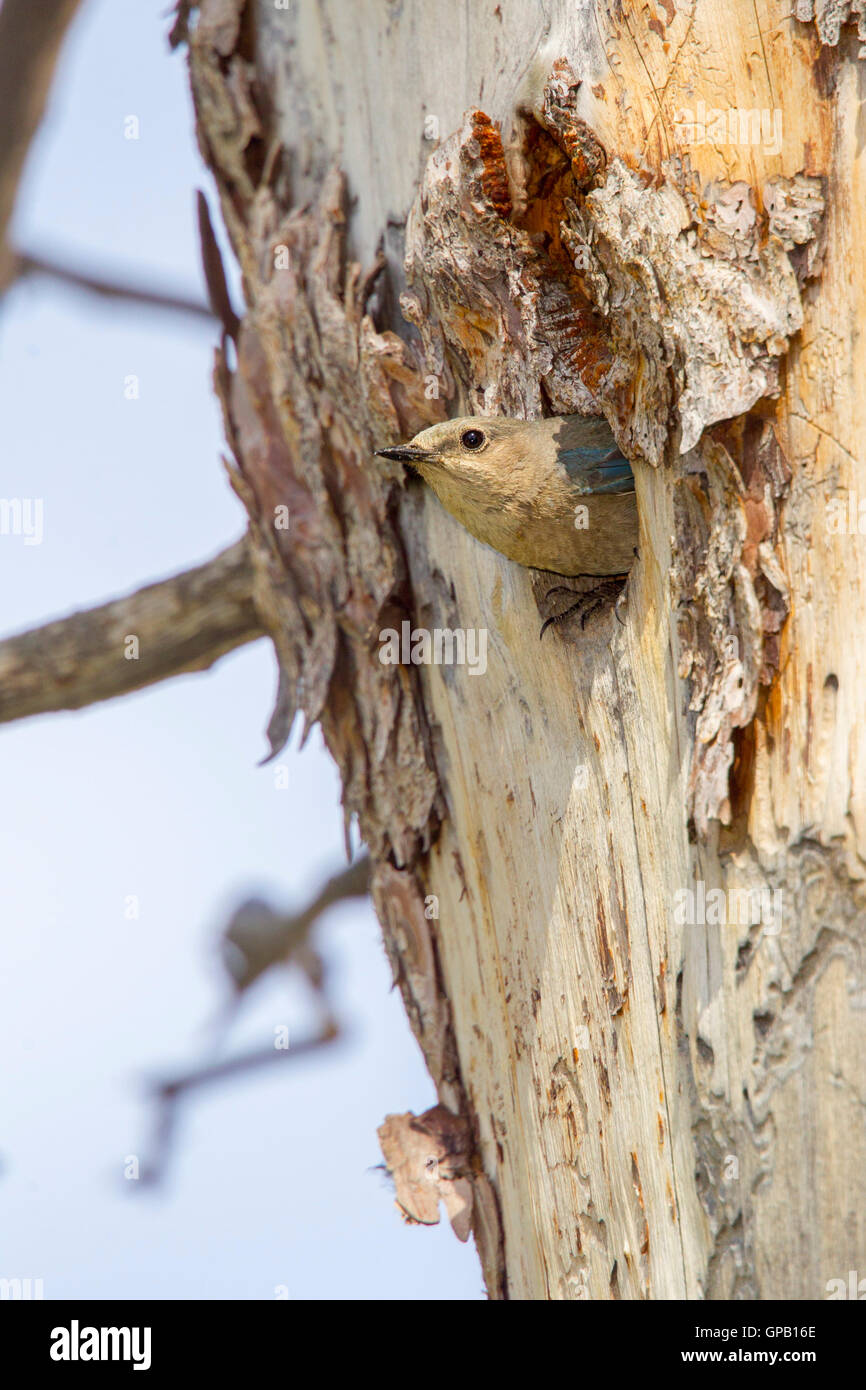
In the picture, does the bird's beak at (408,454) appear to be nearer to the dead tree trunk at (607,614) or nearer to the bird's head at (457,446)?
the bird's head at (457,446)

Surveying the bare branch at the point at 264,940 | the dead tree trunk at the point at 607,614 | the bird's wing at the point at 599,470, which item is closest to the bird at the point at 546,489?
the bird's wing at the point at 599,470

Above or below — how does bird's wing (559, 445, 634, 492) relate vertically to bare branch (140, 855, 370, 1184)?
above

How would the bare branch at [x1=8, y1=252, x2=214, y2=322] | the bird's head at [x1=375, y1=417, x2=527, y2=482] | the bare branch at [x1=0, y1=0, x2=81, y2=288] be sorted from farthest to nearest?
1. the bare branch at [x1=8, y1=252, x2=214, y2=322]
2. the bare branch at [x1=0, y1=0, x2=81, y2=288]
3. the bird's head at [x1=375, y1=417, x2=527, y2=482]

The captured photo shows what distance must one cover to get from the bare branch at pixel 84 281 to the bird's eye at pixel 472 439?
3.29 m

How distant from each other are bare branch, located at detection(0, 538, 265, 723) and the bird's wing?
6.01ft

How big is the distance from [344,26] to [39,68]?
2118 millimetres

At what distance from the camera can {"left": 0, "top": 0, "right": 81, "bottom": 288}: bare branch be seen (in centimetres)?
466

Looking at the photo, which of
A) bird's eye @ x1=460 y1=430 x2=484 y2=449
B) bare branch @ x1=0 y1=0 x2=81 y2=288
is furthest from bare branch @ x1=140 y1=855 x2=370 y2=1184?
bare branch @ x1=0 y1=0 x2=81 y2=288

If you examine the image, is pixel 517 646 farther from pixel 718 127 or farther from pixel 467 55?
pixel 467 55

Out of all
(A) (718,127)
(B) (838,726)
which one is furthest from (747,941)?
(A) (718,127)

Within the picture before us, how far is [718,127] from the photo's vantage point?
2111mm

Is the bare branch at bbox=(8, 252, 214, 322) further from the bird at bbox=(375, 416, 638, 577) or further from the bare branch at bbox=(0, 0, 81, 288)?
the bird at bbox=(375, 416, 638, 577)

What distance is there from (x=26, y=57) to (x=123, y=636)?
2.48 meters

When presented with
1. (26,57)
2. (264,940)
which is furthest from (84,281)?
(264,940)
